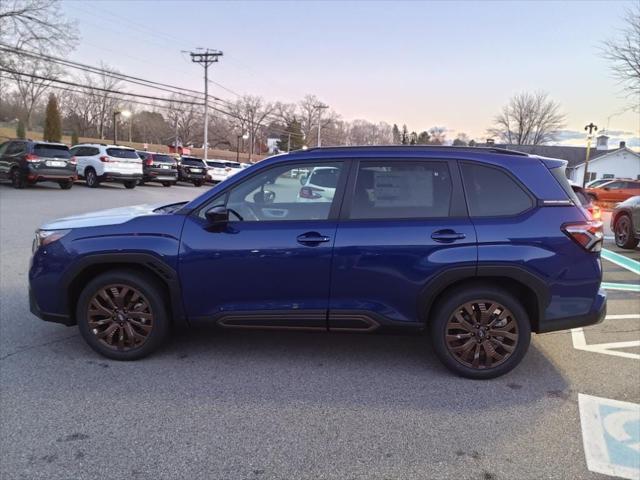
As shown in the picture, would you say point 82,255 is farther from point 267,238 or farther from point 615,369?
point 615,369

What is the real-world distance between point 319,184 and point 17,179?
64.4 ft

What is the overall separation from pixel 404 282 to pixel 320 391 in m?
1.04

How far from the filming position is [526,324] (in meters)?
3.69

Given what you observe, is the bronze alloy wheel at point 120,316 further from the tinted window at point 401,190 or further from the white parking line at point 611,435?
the white parking line at point 611,435

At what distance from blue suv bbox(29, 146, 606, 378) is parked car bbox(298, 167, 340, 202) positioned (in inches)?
0.5

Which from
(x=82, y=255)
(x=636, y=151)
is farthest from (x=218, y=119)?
(x=82, y=255)

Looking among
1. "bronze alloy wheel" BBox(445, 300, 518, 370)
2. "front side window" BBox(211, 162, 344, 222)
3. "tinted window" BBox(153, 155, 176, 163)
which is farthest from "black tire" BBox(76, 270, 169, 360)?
"tinted window" BBox(153, 155, 176, 163)

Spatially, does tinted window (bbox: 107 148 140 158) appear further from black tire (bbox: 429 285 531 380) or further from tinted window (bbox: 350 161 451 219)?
black tire (bbox: 429 285 531 380)

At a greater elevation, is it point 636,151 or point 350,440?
point 636,151

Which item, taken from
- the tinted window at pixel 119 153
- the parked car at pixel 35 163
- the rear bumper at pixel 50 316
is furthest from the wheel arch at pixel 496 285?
the tinted window at pixel 119 153

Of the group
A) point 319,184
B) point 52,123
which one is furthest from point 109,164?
point 52,123

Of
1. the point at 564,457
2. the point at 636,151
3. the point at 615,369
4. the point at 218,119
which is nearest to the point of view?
the point at 564,457

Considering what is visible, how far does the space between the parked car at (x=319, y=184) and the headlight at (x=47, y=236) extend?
201 cm

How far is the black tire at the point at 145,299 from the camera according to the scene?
3871 millimetres
